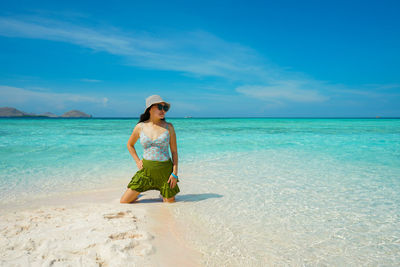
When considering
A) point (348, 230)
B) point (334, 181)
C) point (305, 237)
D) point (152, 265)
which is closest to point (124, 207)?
point (152, 265)

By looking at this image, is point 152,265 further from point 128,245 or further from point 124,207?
point 124,207

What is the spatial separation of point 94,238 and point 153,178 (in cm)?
159

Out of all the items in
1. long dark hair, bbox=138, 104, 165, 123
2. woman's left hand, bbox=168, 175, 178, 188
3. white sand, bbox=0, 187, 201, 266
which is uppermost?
long dark hair, bbox=138, 104, 165, 123

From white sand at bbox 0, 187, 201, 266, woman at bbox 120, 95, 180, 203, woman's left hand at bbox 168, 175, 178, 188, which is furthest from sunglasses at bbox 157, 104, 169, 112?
white sand at bbox 0, 187, 201, 266

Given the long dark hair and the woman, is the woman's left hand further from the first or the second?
the long dark hair

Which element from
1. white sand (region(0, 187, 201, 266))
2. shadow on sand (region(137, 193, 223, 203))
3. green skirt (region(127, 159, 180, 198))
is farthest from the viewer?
shadow on sand (region(137, 193, 223, 203))

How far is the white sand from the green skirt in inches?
13.6

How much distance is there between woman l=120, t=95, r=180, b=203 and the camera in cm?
404

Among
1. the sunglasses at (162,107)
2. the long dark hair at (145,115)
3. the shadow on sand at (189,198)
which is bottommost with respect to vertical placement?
the shadow on sand at (189,198)

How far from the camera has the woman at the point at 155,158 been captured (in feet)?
13.2

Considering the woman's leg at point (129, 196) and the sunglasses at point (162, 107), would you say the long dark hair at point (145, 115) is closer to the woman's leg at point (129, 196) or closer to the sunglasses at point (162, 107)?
the sunglasses at point (162, 107)

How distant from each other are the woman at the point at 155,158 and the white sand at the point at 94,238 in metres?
0.36

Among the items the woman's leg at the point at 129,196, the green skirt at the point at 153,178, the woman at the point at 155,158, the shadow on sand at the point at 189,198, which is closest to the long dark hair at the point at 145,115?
the woman at the point at 155,158

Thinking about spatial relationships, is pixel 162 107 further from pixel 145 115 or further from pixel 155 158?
pixel 155 158
